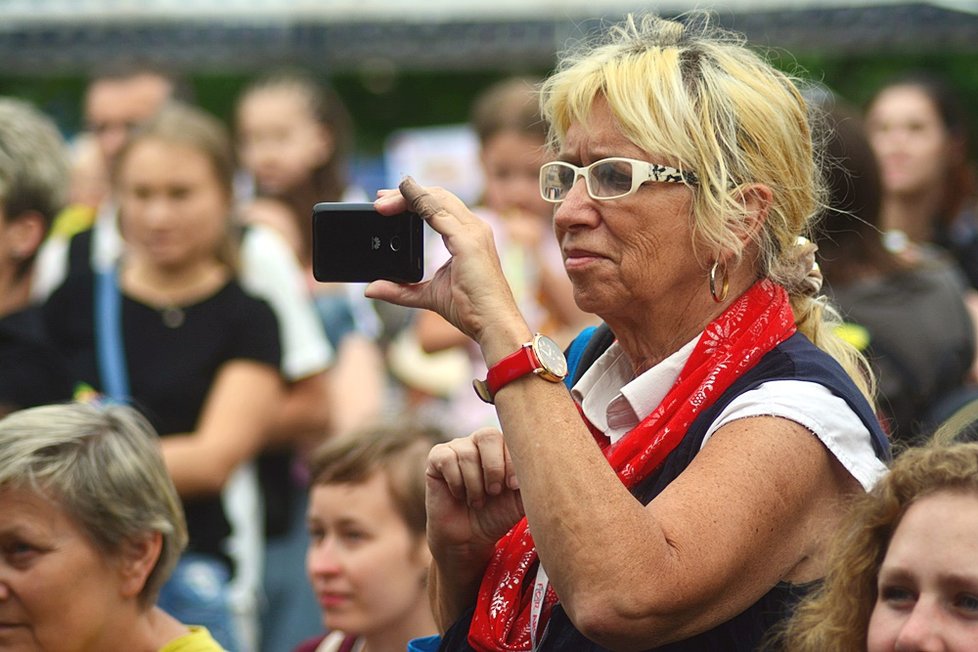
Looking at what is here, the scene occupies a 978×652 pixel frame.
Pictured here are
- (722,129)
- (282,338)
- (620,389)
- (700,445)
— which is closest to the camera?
(700,445)

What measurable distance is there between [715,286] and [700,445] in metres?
0.30

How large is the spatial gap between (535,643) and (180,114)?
303 centimetres

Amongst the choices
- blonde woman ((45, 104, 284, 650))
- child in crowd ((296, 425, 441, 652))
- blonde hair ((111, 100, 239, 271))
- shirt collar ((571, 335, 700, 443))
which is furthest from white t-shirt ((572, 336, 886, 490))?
blonde hair ((111, 100, 239, 271))

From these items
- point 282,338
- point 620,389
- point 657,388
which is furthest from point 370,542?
point 657,388

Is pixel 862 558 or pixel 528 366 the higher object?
pixel 528 366

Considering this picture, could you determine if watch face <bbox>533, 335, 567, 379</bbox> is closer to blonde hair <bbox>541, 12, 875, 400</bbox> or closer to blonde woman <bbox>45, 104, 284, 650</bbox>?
blonde hair <bbox>541, 12, 875, 400</bbox>

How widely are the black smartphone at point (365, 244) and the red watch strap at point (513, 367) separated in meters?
0.28

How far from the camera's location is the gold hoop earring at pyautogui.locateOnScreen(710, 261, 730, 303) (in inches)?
102

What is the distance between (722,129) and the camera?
2.56m

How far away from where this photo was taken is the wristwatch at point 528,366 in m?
2.35

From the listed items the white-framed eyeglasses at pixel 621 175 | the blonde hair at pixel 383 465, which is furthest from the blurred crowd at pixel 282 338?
the white-framed eyeglasses at pixel 621 175

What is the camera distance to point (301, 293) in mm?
5145

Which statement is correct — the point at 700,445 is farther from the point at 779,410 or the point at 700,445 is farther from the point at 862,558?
the point at 862,558

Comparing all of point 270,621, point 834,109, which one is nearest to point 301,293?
point 270,621
